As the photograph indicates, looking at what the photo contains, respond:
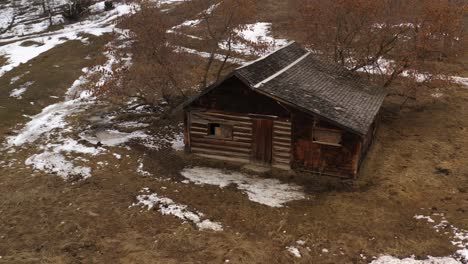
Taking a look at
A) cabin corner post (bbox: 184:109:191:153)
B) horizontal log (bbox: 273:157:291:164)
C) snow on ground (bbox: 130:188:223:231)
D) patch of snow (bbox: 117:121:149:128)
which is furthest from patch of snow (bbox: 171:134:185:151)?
horizontal log (bbox: 273:157:291:164)

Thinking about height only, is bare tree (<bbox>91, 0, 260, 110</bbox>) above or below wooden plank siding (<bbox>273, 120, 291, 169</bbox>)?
above

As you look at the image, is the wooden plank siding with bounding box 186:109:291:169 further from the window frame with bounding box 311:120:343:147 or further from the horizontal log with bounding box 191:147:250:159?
the window frame with bounding box 311:120:343:147

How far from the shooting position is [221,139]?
1888cm

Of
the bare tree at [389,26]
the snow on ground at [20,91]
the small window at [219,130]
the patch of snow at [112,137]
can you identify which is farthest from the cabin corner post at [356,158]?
the snow on ground at [20,91]

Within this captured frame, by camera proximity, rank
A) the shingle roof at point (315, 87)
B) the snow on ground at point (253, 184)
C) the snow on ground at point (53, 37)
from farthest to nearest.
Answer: the snow on ground at point (53, 37)
the shingle roof at point (315, 87)
the snow on ground at point (253, 184)

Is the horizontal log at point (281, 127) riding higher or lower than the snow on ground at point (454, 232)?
higher

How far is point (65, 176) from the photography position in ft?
59.0

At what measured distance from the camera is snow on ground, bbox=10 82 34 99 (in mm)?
28980

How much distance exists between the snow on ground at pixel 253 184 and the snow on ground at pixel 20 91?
56.1 feet

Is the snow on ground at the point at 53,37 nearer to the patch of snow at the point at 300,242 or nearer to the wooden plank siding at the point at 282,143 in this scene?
the wooden plank siding at the point at 282,143

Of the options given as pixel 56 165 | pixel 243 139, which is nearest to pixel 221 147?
pixel 243 139

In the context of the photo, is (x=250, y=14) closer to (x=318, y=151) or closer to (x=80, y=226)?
(x=318, y=151)

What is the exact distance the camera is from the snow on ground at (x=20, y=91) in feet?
95.1

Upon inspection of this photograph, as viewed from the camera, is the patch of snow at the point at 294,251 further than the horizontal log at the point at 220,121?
No
